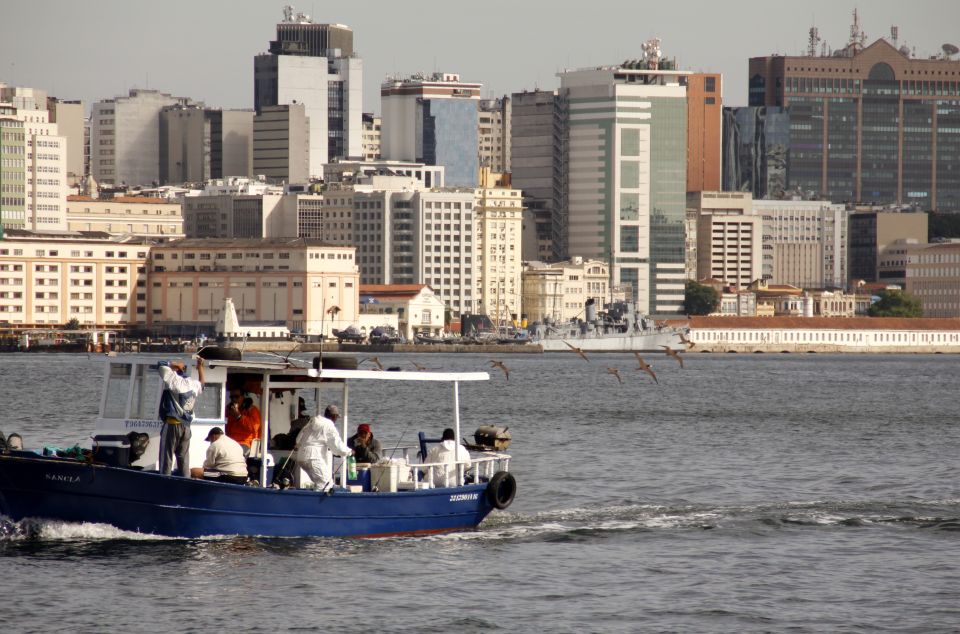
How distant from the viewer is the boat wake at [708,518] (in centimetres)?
3219

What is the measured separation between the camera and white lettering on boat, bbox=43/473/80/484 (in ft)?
90.2

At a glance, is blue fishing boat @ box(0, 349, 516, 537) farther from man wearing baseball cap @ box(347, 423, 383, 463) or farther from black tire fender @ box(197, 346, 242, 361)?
man wearing baseball cap @ box(347, 423, 383, 463)

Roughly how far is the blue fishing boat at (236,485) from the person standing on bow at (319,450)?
194 mm

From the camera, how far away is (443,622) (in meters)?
24.7

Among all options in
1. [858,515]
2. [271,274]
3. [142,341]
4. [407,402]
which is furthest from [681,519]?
[271,274]

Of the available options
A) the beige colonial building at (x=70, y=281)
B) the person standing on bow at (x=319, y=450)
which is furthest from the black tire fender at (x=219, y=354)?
the beige colonial building at (x=70, y=281)

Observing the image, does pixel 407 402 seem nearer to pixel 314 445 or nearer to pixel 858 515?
pixel 858 515

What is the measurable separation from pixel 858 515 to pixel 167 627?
15413mm

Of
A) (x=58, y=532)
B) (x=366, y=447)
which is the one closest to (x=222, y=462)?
(x=58, y=532)

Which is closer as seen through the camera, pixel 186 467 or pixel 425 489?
pixel 186 467

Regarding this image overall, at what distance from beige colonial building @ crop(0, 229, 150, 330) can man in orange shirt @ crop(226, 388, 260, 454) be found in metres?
162

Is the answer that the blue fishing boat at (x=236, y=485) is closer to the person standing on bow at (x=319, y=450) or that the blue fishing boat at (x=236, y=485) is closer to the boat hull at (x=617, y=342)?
the person standing on bow at (x=319, y=450)

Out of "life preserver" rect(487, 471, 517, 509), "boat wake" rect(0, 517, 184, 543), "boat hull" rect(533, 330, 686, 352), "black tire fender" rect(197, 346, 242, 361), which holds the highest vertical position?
"black tire fender" rect(197, 346, 242, 361)

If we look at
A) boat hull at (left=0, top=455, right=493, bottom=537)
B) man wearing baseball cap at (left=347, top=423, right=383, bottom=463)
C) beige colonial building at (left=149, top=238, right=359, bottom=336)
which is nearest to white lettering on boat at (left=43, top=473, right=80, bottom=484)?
boat hull at (left=0, top=455, right=493, bottom=537)
